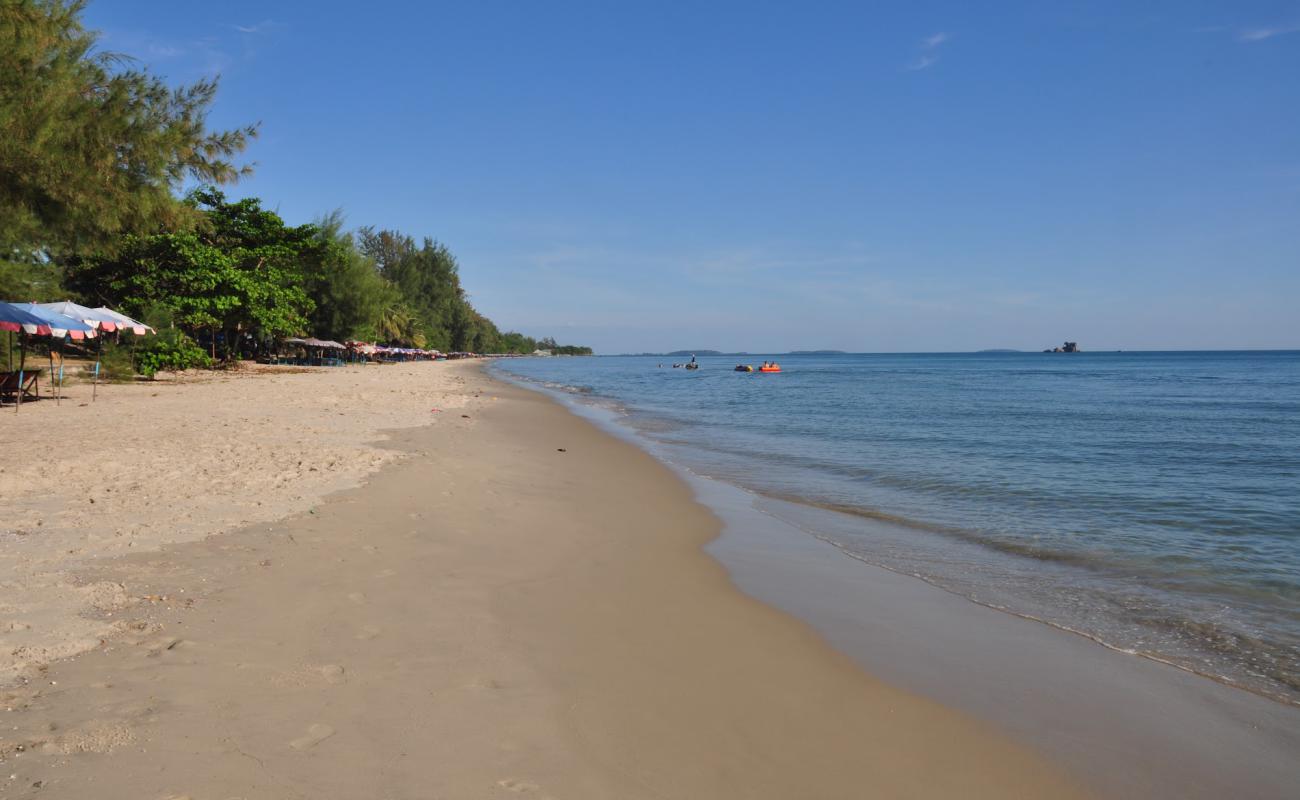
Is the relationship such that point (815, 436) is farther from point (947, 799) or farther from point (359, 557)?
point (947, 799)

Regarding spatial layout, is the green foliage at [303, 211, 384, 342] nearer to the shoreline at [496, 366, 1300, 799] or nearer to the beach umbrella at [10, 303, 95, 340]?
the beach umbrella at [10, 303, 95, 340]

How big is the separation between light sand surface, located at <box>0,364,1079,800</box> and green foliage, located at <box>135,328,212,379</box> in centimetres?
2555

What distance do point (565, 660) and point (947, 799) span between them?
205 centimetres

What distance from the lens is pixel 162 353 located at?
27812 mm

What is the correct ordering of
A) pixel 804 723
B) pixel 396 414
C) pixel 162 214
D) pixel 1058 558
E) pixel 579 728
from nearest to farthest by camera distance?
pixel 579 728, pixel 804 723, pixel 1058 558, pixel 162 214, pixel 396 414

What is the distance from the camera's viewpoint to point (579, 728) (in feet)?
11.0

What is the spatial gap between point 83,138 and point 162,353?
23156 millimetres

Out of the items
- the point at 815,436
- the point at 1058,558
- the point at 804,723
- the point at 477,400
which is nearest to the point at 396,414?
the point at 477,400

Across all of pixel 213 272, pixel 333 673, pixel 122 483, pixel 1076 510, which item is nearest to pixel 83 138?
pixel 122 483

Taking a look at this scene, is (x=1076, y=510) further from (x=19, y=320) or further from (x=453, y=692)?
(x=19, y=320)

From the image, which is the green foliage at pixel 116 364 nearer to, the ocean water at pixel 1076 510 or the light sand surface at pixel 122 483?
the light sand surface at pixel 122 483

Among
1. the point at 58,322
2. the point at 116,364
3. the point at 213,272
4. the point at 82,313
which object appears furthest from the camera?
the point at 213,272

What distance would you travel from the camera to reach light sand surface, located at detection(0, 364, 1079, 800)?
287cm

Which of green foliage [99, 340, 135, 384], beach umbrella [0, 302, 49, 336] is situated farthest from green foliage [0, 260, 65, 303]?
beach umbrella [0, 302, 49, 336]
